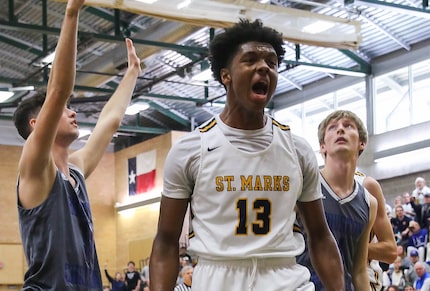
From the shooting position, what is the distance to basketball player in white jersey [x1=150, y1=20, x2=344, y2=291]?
4.11 m

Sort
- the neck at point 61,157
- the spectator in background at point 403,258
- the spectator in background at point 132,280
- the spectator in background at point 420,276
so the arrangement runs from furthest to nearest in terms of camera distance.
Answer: the spectator in background at point 132,280 < the spectator in background at point 403,258 < the spectator in background at point 420,276 < the neck at point 61,157

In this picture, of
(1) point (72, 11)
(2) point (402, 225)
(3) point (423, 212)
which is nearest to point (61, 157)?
(1) point (72, 11)

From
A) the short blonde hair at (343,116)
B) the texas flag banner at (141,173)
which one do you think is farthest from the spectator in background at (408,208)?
the short blonde hair at (343,116)

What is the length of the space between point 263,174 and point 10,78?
967 inches

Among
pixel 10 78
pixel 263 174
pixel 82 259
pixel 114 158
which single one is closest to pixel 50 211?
pixel 82 259

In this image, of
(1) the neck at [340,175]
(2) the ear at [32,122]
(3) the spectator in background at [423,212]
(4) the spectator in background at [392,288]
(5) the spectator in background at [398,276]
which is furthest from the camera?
(3) the spectator in background at [423,212]

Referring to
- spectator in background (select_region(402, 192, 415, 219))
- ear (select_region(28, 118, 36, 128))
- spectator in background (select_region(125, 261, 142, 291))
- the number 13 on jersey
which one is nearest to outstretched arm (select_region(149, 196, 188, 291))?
the number 13 on jersey

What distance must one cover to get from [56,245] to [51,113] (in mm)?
771

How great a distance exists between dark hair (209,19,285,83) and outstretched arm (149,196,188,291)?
2.52 feet

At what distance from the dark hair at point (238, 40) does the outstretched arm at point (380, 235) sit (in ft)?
8.83

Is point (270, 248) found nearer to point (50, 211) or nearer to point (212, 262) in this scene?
point (212, 262)

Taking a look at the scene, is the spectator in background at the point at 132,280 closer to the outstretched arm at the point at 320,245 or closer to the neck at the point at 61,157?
the neck at the point at 61,157

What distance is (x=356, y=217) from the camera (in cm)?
616

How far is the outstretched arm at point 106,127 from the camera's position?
544 cm
